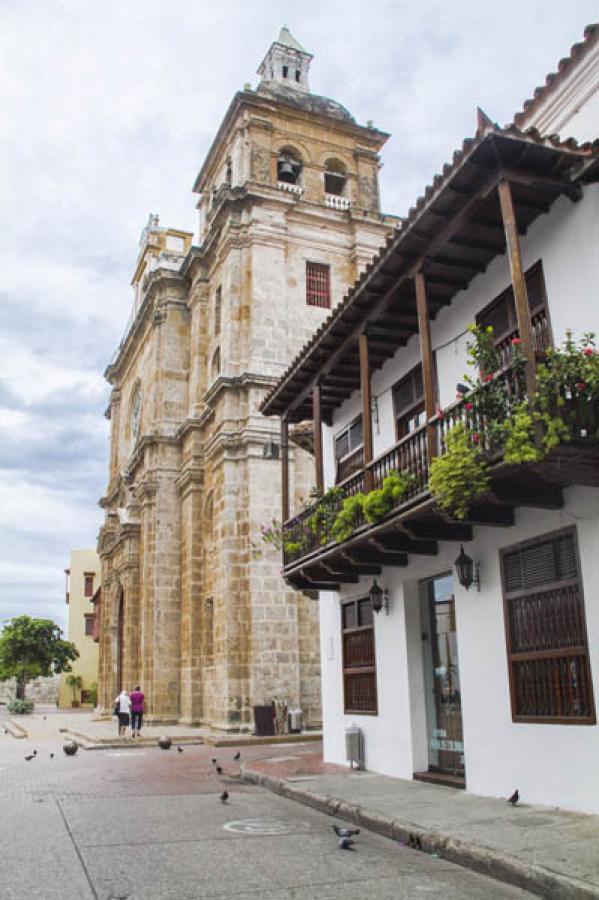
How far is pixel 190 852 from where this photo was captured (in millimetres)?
7137

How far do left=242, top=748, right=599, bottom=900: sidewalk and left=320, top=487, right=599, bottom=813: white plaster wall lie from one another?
11.2 inches

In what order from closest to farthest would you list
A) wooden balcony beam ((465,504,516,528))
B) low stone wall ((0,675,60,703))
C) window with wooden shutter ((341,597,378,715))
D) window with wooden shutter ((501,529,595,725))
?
window with wooden shutter ((501,529,595,725)) < wooden balcony beam ((465,504,516,528)) < window with wooden shutter ((341,597,378,715)) < low stone wall ((0,675,60,703))

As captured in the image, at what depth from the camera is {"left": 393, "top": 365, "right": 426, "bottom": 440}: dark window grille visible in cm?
1171

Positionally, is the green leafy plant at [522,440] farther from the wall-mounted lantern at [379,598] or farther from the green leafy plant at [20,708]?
the green leafy plant at [20,708]

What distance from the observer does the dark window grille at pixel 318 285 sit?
2583cm

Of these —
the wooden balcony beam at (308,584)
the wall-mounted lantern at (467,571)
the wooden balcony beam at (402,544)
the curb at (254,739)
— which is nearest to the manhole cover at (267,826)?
the wall-mounted lantern at (467,571)

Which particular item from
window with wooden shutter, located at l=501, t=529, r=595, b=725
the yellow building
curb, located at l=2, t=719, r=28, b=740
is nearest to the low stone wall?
the yellow building

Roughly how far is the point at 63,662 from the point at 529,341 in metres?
49.6

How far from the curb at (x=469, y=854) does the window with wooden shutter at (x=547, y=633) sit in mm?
1846

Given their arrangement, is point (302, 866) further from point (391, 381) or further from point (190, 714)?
point (190, 714)

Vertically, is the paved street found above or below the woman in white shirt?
below

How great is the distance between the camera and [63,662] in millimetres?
51562

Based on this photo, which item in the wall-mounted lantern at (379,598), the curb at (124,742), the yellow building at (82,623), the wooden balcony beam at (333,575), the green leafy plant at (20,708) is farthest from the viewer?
the yellow building at (82,623)

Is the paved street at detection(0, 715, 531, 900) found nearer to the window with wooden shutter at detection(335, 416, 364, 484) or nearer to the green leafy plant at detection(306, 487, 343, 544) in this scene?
the green leafy plant at detection(306, 487, 343, 544)
